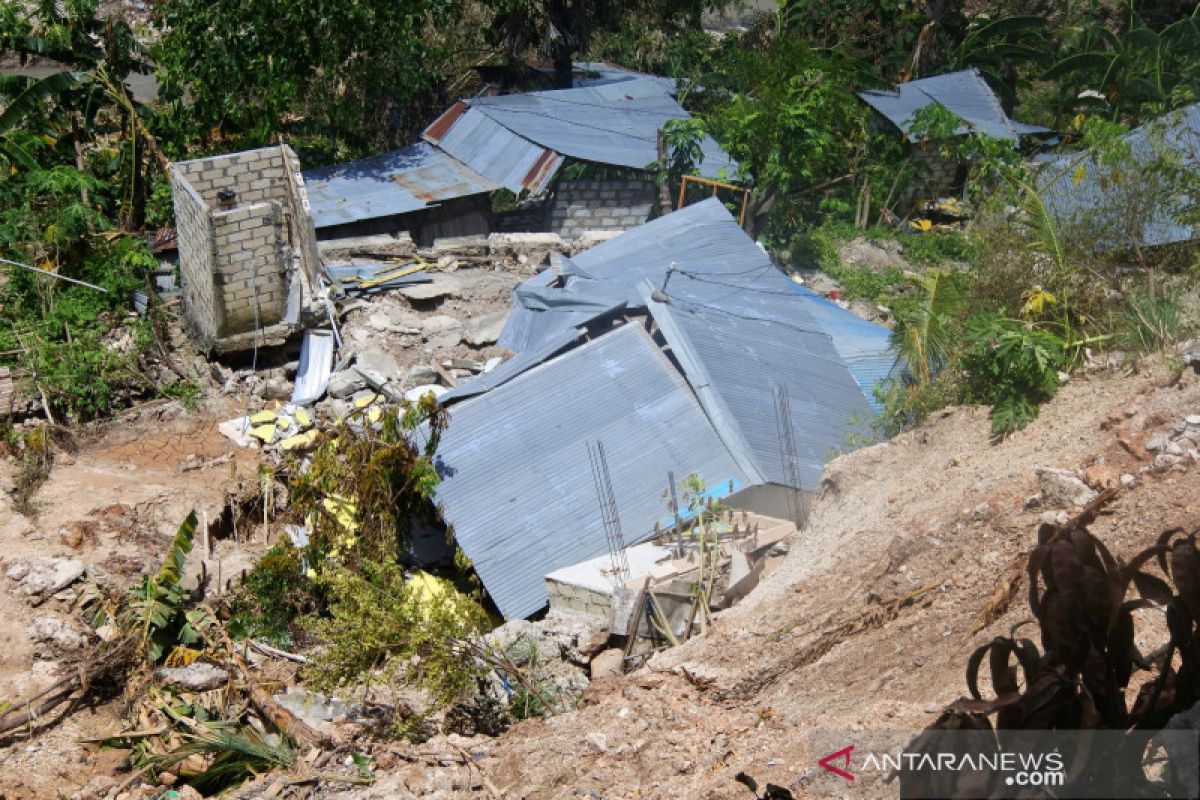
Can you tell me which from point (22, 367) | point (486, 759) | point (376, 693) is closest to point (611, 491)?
point (376, 693)

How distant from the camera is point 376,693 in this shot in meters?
8.11

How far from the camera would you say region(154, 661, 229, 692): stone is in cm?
833

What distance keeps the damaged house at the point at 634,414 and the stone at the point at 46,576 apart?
283 cm

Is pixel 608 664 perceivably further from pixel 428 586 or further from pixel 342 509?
pixel 342 509

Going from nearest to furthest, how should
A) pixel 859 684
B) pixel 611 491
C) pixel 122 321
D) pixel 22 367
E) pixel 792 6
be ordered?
pixel 859 684, pixel 611 491, pixel 22 367, pixel 122 321, pixel 792 6

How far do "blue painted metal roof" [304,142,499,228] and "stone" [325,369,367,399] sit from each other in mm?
3419

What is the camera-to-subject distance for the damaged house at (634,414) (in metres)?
9.04

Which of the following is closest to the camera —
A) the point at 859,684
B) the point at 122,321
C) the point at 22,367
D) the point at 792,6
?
the point at 859,684

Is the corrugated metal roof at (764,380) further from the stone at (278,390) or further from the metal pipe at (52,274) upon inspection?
the metal pipe at (52,274)

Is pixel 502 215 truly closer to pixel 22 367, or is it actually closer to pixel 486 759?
pixel 22 367

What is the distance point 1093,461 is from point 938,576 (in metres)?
1.27

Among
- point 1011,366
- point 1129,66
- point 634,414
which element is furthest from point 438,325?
point 1129,66

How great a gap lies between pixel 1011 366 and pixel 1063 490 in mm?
1727

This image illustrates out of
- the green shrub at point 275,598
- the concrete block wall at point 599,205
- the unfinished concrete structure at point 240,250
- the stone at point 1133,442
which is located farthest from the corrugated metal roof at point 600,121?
the stone at point 1133,442
